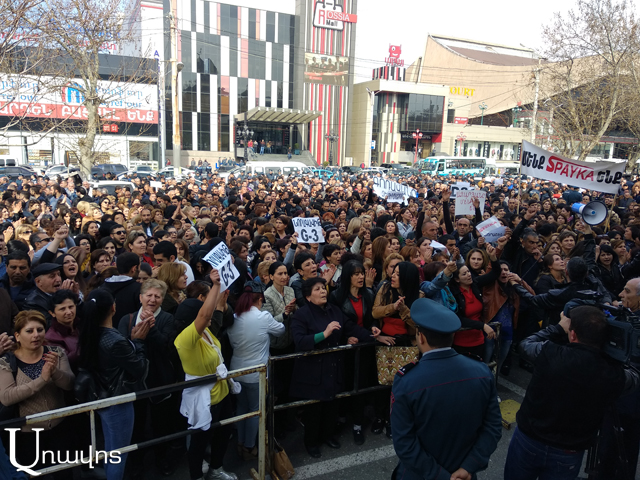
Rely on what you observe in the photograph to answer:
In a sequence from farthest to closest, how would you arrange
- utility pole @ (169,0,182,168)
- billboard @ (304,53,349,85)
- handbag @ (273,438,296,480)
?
billboard @ (304,53,349,85), utility pole @ (169,0,182,168), handbag @ (273,438,296,480)

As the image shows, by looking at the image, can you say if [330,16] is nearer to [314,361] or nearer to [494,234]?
[494,234]

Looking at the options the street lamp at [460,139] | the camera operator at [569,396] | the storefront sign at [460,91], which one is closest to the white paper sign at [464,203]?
the camera operator at [569,396]

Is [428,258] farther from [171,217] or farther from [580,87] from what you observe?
[580,87]

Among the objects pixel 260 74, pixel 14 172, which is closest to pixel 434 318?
pixel 14 172

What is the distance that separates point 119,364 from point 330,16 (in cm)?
6238

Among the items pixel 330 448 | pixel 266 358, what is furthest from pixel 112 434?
pixel 330 448

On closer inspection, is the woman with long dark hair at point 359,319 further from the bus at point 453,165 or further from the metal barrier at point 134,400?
the bus at point 453,165

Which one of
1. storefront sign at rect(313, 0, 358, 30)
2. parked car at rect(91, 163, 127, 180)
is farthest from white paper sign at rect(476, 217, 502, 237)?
storefront sign at rect(313, 0, 358, 30)

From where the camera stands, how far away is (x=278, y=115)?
5500 cm

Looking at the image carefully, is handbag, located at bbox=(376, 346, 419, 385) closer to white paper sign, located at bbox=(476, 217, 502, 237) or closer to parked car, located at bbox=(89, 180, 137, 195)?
white paper sign, located at bbox=(476, 217, 502, 237)

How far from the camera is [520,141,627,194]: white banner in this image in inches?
326

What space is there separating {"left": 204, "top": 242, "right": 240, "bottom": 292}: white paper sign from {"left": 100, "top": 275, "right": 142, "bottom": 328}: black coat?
136cm

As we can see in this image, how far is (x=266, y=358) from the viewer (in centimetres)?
388

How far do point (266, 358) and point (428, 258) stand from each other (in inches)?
117
